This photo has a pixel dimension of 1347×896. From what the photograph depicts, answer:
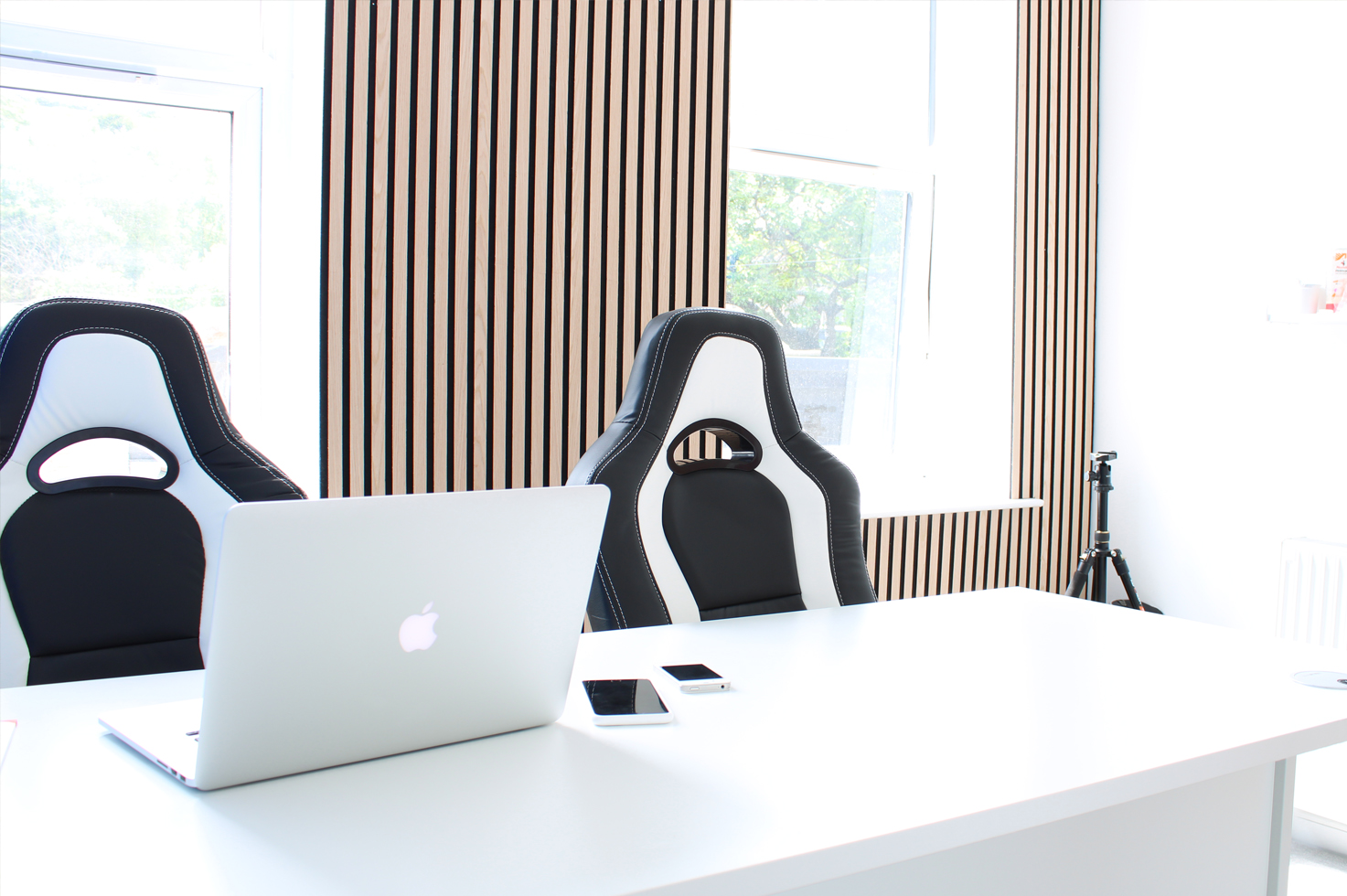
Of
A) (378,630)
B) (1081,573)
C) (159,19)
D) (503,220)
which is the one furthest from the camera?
(1081,573)

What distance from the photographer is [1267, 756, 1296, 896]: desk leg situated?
128cm

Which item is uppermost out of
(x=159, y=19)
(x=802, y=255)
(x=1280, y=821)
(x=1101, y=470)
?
(x=159, y=19)

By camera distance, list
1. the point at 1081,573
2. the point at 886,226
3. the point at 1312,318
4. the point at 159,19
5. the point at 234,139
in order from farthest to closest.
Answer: the point at 886,226, the point at 1081,573, the point at 1312,318, the point at 234,139, the point at 159,19

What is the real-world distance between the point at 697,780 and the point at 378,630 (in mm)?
340

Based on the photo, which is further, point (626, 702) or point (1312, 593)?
point (1312, 593)

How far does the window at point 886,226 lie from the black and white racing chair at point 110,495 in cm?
210

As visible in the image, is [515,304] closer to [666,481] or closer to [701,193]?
[701,193]

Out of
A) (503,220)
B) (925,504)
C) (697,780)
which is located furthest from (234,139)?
(925,504)

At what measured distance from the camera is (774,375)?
1965 mm

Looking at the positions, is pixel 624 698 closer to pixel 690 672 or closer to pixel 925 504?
pixel 690 672

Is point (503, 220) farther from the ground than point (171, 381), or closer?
farther from the ground

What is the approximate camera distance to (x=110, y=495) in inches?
62.4

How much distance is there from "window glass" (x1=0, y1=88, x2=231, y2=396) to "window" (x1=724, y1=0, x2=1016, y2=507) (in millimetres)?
1652

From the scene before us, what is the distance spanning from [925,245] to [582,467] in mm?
2651
